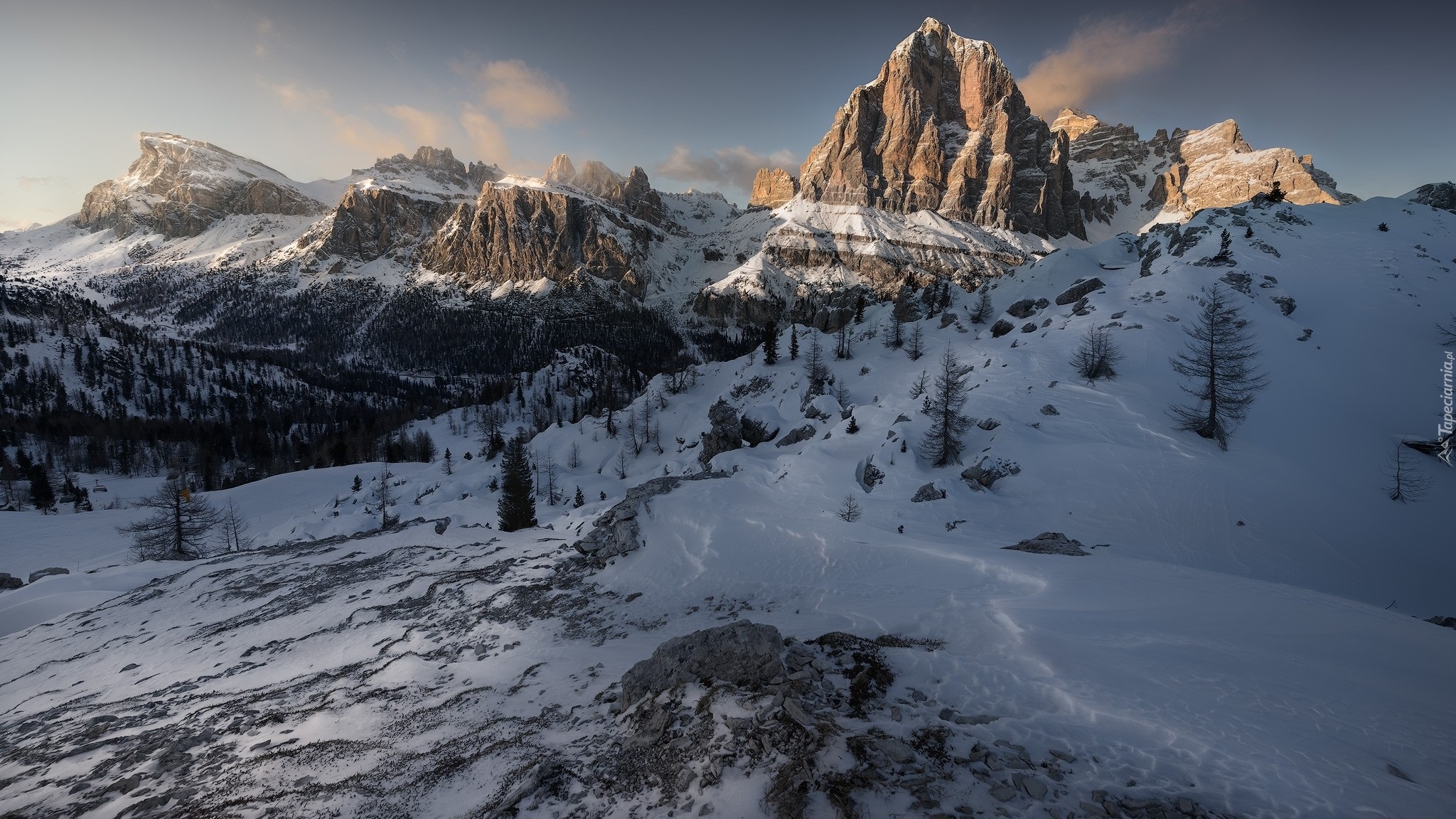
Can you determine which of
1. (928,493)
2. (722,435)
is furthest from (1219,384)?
(722,435)

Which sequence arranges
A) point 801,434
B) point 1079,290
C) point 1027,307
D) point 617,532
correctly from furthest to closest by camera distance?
point 1027,307 → point 1079,290 → point 801,434 → point 617,532

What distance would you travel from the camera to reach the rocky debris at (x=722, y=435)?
5028cm

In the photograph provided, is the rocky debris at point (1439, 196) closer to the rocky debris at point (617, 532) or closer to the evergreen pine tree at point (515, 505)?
the rocky debris at point (617, 532)

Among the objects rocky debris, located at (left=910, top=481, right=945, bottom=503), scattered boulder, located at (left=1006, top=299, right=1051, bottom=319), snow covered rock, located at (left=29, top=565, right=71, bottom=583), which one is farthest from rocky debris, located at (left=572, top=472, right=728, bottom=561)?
scattered boulder, located at (left=1006, top=299, right=1051, bottom=319)

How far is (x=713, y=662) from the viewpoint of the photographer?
26.0 feet

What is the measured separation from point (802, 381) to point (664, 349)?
13505cm

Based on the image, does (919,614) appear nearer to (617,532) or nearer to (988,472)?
(617,532)

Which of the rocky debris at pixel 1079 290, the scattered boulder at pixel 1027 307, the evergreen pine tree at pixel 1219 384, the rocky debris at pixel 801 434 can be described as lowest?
the rocky debris at pixel 801 434

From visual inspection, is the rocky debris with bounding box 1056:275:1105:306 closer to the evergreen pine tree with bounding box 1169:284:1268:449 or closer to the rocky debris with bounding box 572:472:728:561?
the evergreen pine tree with bounding box 1169:284:1268:449

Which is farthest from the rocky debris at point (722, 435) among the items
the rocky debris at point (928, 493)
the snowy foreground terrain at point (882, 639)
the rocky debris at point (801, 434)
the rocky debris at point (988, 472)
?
the rocky debris at point (928, 493)

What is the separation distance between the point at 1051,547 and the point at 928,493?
6.66 meters

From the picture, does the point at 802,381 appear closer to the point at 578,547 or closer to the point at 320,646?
the point at 578,547

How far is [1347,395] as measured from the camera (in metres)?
25.6

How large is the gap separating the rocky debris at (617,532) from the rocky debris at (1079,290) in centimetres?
5149
